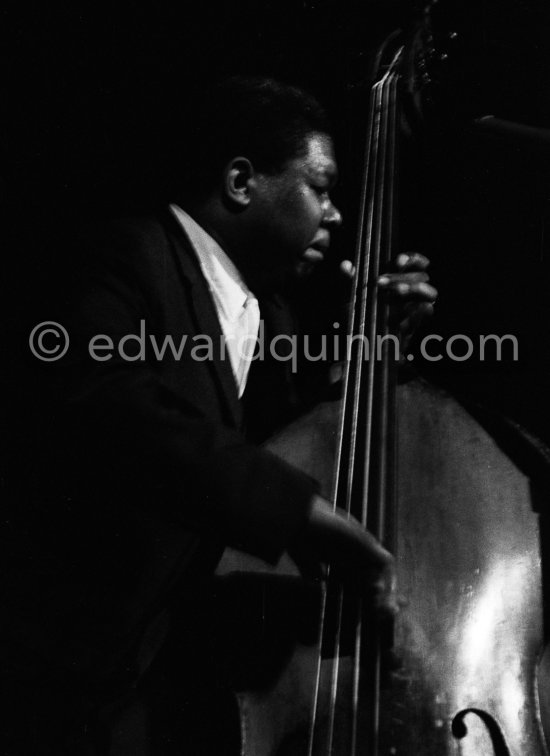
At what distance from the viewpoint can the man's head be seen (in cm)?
118

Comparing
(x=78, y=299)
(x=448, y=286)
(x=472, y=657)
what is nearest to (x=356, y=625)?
(x=472, y=657)

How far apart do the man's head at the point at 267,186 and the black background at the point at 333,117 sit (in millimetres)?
153

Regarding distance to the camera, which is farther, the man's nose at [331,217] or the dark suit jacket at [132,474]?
the man's nose at [331,217]

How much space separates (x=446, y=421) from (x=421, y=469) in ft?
0.30

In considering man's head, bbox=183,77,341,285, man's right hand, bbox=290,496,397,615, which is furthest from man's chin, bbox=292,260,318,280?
man's right hand, bbox=290,496,397,615

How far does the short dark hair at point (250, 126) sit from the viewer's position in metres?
1.21

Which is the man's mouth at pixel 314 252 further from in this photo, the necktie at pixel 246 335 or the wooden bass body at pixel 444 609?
the wooden bass body at pixel 444 609

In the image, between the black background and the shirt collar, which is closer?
the shirt collar

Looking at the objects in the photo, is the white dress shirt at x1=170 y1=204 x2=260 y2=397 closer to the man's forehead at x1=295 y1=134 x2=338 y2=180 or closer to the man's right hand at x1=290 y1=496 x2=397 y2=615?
the man's forehead at x1=295 y1=134 x2=338 y2=180

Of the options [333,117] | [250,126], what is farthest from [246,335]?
[333,117]

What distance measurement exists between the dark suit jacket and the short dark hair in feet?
0.58

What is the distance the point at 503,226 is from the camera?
4.86ft

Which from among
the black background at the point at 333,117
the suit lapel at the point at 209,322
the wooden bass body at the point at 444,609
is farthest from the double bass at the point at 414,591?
the black background at the point at 333,117

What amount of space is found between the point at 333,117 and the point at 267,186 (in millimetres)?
498
